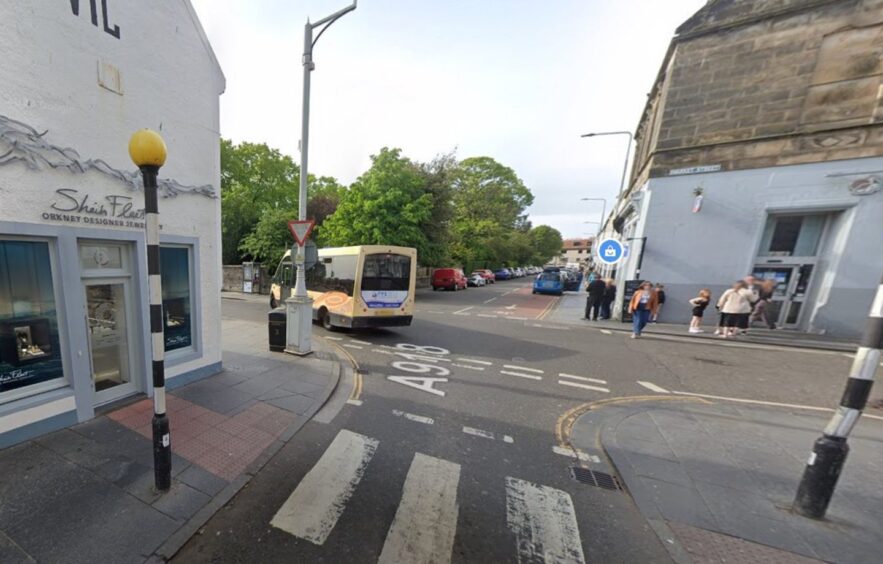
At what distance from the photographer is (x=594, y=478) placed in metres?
3.45

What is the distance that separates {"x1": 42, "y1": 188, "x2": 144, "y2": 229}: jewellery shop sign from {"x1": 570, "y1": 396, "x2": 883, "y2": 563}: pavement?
688cm

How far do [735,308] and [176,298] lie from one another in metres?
14.7

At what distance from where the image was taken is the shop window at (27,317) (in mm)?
3426

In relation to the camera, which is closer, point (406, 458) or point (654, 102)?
point (406, 458)

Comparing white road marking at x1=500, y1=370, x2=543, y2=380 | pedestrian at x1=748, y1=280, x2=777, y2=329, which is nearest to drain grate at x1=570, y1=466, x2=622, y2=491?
white road marking at x1=500, y1=370, x2=543, y2=380

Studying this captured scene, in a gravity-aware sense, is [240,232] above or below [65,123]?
below

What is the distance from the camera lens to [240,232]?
72.1ft

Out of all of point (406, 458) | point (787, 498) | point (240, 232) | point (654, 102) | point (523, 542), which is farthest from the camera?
point (240, 232)

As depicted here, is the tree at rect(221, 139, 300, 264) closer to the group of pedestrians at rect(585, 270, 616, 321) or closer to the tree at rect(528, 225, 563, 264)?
the group of pedestrians at rect(585, 270, 616, 321)

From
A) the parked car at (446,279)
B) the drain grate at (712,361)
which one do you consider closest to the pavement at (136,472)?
the drain grate at (712,361)

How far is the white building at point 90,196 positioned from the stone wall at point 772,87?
1397 centimetres

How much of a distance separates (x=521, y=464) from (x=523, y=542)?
3.55 ft

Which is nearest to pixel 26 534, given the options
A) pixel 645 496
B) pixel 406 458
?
pixel 406 458

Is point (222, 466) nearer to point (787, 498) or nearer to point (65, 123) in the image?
point (65, 123)
